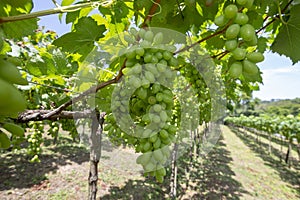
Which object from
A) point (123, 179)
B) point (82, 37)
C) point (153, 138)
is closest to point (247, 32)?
point (153, 138)

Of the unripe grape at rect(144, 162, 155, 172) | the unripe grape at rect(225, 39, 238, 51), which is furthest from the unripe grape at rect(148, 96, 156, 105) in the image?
the unripe grape at rect(225, 39, 238, 51)

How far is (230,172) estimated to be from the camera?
1130 cm

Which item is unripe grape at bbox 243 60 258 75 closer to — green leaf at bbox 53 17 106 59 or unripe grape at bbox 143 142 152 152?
unripe grape at bbox 143 142 152 152

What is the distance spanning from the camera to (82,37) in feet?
4.38

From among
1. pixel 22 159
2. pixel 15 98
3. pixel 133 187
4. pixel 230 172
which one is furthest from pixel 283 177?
pixel 15 98

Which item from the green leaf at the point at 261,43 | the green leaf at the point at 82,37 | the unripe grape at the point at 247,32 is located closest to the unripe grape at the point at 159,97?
the unripe grape at the point at 247,32

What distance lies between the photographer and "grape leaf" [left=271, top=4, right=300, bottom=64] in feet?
3.39

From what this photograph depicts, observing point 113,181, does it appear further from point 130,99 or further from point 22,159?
point 130,99

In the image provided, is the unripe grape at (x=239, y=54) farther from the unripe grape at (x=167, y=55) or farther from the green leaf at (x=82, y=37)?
the green leaf at (x=82, y=37)

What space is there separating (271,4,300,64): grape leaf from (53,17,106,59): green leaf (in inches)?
36.7

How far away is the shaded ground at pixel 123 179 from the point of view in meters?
7.24

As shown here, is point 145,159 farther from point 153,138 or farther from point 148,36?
point 148,36

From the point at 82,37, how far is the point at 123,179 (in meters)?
→ 8.11

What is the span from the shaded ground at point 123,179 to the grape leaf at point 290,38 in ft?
16.6
